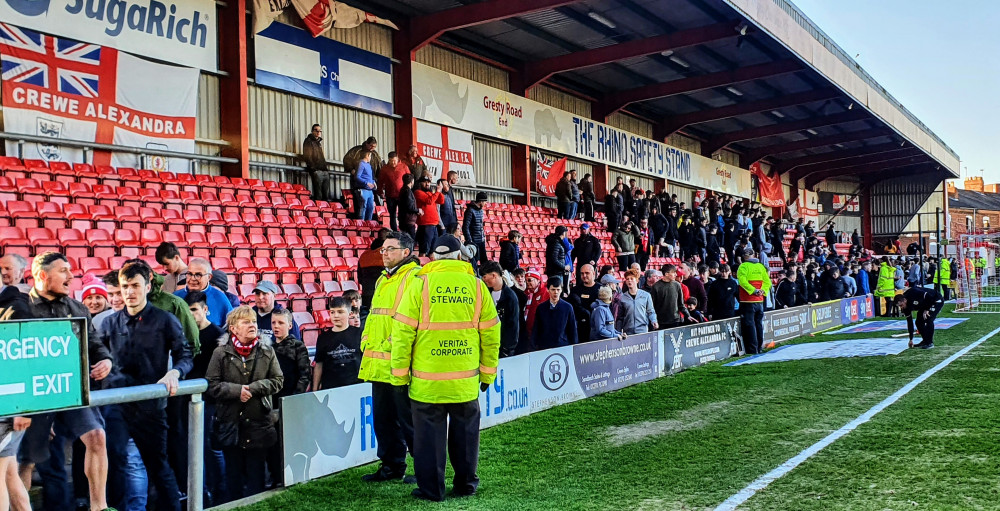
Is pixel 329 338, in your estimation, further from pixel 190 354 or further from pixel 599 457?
pixel 599 457

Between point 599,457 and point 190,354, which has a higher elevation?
point 190,354

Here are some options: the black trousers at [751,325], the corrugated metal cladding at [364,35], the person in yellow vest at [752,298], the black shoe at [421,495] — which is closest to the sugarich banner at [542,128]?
the corrugated metal cladding at [364,35]

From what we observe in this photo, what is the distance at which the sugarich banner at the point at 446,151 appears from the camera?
18766 mm

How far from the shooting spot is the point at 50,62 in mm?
11773

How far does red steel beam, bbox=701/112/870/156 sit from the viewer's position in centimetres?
3064

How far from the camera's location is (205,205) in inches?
494

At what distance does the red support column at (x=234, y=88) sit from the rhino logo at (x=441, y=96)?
4.87 meters

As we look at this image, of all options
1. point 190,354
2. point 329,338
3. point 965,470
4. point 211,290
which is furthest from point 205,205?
point 965,470

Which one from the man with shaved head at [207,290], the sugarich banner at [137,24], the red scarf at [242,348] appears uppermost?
the sugarich banner at [137,24]

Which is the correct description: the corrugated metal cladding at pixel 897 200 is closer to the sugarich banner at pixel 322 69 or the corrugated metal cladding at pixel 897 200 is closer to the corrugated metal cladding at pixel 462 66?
the corrugated metal cladding at pixel 462 66

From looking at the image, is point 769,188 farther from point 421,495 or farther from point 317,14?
point 421,495

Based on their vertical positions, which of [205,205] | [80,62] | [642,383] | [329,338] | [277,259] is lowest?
[642,383]

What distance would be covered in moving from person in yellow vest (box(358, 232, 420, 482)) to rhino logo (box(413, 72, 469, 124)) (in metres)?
12.7

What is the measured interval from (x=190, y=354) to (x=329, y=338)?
1746mm
